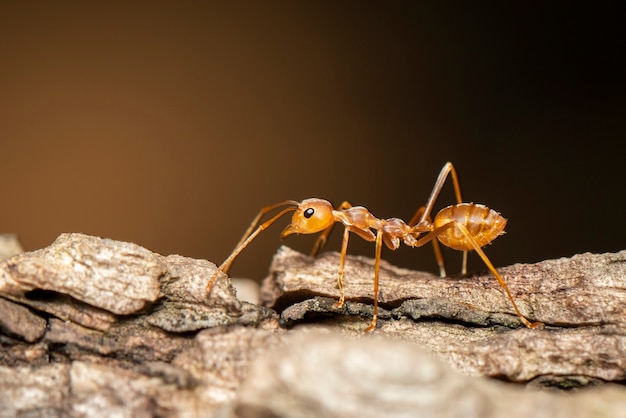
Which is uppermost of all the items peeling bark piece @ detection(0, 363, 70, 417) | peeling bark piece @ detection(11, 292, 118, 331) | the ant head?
the ant head

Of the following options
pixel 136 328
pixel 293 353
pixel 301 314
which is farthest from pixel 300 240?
pixel 293 353

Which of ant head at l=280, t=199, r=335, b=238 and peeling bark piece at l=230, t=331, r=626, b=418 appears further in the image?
ant head at l=280, t=199, r=335, b=238

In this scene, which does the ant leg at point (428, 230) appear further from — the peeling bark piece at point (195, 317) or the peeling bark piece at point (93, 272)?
the peeling bark piece at point (93, 272)

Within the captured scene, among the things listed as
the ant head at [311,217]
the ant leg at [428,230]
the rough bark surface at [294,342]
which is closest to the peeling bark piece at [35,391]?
the rough bark surface at [294,342]

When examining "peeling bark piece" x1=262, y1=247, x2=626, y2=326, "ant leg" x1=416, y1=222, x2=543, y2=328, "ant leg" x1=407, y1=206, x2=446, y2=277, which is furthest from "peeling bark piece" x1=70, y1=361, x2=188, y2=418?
"ant leg" x1=407, y1=206, x2=446, y2=277

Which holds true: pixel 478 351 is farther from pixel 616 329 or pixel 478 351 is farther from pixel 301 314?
pixel 301 314

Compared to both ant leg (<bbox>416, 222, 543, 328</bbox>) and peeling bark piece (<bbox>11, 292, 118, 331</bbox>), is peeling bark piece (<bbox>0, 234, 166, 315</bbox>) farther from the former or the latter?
ant leg (<bbox>416, 222, 543, 328</bbox>)

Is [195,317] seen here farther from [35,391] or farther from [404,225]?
[404,225]

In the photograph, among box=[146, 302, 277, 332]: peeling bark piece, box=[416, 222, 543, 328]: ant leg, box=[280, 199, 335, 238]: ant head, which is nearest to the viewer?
box=[146, 302, 277, 332]: peeling bark piece
